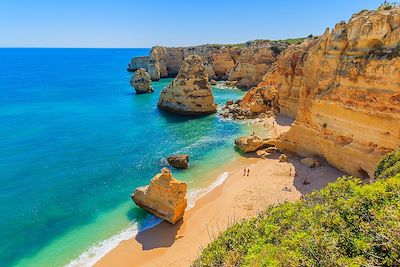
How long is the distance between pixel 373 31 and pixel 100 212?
78.4ft

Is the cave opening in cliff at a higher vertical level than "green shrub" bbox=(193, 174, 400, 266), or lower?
lower

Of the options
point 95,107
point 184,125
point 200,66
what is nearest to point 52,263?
point 184,125

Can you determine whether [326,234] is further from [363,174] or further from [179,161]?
[179,161]

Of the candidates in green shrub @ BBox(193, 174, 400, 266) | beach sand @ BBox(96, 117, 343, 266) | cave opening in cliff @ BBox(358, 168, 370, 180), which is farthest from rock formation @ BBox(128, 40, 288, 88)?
green shrub @ BBox(193, 174, 400, 266)

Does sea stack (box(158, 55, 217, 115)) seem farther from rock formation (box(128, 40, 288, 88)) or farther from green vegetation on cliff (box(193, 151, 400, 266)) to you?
green vegetation on cliff (box(193, 151, 400, 266))

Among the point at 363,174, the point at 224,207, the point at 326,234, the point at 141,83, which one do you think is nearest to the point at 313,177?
the point at 363,174

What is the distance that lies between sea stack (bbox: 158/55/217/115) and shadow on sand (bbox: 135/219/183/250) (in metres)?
32.5

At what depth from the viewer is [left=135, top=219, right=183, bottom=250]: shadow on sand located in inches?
817

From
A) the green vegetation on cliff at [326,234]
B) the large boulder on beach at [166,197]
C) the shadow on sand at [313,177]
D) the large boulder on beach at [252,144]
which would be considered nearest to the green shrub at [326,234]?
the green vegetation on cliff at [326,234]

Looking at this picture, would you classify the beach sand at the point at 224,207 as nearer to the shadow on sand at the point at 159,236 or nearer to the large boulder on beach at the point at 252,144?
the shadow on sand at the point at 159,236

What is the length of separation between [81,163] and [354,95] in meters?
26.7

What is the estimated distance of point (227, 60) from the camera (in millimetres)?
94812

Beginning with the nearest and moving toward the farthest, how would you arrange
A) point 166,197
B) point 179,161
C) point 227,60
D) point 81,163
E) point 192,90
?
point 166,197 < point 179,161 < point 81,163 < point 192,90 < point 227,60

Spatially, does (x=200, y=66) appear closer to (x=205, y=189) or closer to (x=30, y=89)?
(x=205, y=189)
